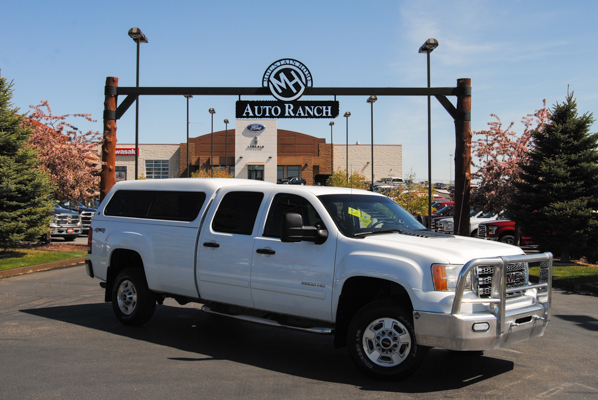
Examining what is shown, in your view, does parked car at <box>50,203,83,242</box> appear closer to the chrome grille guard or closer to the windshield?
the windshield

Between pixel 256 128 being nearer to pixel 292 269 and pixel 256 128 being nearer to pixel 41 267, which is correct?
pixel 41 267

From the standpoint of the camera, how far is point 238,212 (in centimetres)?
704

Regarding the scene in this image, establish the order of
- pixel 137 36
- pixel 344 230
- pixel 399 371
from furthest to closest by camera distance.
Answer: pixel 137 36 < pixel 344 230 < pixel 399 371

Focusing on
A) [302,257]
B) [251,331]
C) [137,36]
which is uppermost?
[137,36]

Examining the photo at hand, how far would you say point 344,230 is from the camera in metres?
6.10

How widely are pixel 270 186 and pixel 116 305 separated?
3.09 m

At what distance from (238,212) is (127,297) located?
236 centimetres

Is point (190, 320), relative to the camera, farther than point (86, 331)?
Yes

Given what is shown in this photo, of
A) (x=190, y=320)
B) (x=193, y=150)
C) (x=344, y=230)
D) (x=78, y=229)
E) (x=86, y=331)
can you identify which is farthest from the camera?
(x=193, y=150)

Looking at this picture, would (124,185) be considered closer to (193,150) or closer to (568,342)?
(568,342)

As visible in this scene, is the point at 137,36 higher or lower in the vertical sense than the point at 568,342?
higher

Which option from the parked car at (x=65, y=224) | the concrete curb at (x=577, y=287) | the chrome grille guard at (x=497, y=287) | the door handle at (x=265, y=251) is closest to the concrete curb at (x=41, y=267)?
the parked car at (x=65, y=224)

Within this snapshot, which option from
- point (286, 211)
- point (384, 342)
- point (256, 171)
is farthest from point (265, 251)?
point (256, 171)

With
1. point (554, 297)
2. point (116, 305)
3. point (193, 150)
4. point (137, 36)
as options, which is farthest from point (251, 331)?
point (193, 150)
